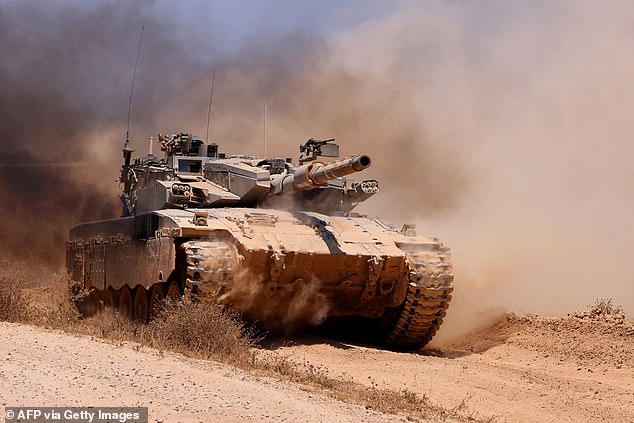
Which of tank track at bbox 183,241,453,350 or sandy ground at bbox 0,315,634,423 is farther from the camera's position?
tank track at bbox 183,241,453,350

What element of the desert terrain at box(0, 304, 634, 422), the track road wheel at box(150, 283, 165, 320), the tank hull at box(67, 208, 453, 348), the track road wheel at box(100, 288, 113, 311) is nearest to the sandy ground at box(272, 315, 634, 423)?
the desert terrain at box(0, 304, 634, 422)

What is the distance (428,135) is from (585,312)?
12.6 m

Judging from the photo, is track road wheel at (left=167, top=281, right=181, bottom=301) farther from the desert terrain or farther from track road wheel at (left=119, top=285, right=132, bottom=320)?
track road wheel at (left=119, top=285, right=132, bottom=320)

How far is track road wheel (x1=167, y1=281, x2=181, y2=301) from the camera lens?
1364 centimetres

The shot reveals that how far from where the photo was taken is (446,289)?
14266 millimetres

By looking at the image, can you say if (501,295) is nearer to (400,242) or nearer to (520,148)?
(400,242)

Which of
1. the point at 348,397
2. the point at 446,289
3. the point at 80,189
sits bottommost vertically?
the point at 348,397

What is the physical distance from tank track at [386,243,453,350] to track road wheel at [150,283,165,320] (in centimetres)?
347

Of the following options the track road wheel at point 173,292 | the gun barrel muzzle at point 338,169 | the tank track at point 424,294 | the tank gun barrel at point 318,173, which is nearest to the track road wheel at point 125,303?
the track road wheel at point 173,292

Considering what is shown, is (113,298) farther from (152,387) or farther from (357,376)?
(152,387)

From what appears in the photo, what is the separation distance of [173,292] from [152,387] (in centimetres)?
582

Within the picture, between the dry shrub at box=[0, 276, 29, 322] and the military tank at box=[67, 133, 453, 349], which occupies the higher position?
the military tank at box=[67, 133, 453, 349]

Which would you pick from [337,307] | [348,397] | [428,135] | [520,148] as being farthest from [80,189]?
[348,397]

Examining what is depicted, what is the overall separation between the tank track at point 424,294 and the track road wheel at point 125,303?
427 centimetres
